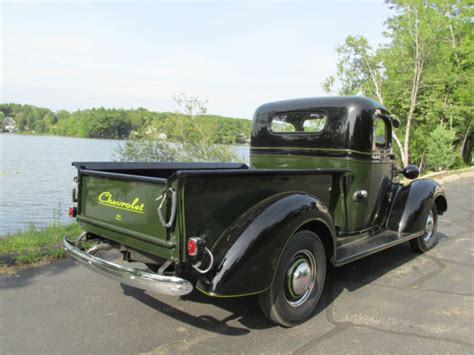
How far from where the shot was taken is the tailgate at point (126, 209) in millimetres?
2840

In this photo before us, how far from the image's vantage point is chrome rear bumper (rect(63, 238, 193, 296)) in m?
2.58

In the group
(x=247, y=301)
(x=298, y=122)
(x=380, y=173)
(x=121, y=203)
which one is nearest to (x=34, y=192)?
(x=298, y=122)

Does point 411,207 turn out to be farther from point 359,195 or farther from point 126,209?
point 126,209

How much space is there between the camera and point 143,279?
2676 mm

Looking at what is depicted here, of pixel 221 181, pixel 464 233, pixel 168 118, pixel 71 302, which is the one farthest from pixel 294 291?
pixel 168 118

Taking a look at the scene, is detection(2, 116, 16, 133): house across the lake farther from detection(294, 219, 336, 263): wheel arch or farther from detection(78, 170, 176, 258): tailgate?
detection(294, 219, 336, 263): wheel arch

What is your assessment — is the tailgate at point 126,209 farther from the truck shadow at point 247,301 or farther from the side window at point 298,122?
the side window at point 298,122

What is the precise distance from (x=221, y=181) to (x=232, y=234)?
406 millimetres

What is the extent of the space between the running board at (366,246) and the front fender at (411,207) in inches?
4.0

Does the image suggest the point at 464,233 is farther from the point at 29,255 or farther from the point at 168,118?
the point at 168,118

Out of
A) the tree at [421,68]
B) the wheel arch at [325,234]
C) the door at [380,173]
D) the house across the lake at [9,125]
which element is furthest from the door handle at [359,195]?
the house across the lake at [9,125]

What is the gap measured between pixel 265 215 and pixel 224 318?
40.0 inches

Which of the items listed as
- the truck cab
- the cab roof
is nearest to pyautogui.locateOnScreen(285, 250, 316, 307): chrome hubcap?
the truck cab

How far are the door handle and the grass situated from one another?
139 inches
